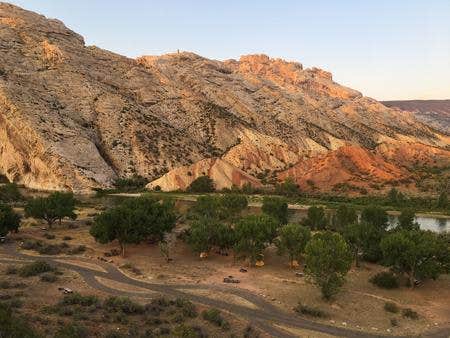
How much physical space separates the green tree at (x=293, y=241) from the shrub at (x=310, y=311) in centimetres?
1448

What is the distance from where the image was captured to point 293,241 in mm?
51625

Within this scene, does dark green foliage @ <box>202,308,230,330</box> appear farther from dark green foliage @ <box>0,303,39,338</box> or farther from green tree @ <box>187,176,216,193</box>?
green tree @ <box>187,176,216,193</box>

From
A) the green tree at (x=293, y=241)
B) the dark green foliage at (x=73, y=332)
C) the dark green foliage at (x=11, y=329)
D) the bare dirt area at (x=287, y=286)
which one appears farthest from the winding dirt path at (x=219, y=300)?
the dark green foliage at (x=11, y=329)

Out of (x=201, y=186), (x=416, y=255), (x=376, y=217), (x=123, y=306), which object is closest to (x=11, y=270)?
(x=123, y=306)

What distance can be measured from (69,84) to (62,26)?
54104 mm

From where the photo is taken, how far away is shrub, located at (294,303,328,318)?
1435 inches

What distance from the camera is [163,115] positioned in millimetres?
172250

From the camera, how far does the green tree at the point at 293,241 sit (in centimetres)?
5172

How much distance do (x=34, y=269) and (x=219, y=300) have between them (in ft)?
60.0

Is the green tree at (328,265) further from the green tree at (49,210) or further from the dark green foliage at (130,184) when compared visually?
the dark green foliage at (130,184)

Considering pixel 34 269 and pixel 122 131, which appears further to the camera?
pixel 122 131

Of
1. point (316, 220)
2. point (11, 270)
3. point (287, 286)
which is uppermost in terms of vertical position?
point (316, 220)

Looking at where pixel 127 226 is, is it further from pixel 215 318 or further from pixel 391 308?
pixel 391 308

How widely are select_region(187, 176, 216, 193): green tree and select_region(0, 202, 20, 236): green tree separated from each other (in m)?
71.8
